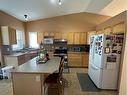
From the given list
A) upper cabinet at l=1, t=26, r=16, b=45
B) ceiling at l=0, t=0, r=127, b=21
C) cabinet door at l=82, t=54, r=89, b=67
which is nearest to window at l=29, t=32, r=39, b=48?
ceiling at l=0, t=0, r=127, b=21

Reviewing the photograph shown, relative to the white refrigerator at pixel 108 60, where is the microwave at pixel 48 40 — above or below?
above

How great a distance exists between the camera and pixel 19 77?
2381 mm

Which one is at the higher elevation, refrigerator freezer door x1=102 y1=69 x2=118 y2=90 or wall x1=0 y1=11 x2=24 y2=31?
wall x1=0 y1=11 x2=24 y2=31

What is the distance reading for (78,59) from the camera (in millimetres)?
5902

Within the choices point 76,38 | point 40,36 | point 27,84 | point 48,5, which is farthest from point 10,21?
point 27,84

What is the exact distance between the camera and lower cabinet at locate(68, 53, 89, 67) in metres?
5.89

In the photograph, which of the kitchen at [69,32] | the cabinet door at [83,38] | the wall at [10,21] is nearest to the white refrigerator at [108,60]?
the kitchen at [69,32]

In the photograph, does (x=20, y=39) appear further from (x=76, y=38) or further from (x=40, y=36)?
(x=76, y=38)

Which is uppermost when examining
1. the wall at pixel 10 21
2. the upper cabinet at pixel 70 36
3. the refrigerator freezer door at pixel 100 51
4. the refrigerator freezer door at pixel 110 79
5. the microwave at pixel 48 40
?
the wall at pixel 10 21

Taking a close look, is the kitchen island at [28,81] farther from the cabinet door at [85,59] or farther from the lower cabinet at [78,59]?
the cabinet door at [85,59]

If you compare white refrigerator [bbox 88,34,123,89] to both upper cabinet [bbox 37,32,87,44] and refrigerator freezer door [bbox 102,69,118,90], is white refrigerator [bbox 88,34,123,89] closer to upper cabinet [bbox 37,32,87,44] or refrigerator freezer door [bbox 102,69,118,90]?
refrigerator freezer door [bbox 102,69,118,90]

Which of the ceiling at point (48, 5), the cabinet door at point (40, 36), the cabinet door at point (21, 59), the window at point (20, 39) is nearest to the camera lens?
the ceiling at point (48, 5)

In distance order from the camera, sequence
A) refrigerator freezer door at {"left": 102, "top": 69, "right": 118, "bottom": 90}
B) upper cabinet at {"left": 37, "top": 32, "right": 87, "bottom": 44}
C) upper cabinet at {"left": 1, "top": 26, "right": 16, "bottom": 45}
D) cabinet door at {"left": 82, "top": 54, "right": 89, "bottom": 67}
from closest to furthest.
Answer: refrigerator freezer door at {"left": 102, "top": 69, "right": 118, "bottom": 90} → upper cabinet at {"left": 1, "top": 26, "right": 16, "bottom": 45} → cabinet door at {"left": 82, "top": 54, "right": 89, "bottom": 67} → upper cabinet at {"left": 37, "top": 32, "right": 87, "bottom": 44}

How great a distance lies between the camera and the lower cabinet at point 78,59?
5895 mm
